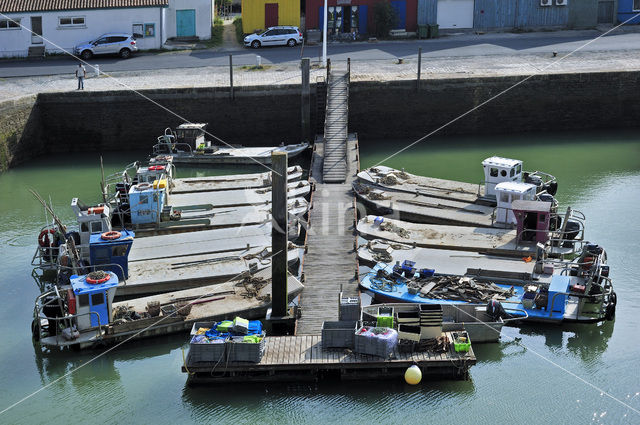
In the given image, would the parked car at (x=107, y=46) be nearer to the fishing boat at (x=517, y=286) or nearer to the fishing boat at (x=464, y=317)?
the fishing boat at (x=517, y=286)

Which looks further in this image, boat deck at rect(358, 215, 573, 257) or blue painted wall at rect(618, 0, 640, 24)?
blue painted wall at rect(618, 0, 640, 24)

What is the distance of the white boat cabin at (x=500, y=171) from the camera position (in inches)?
1118

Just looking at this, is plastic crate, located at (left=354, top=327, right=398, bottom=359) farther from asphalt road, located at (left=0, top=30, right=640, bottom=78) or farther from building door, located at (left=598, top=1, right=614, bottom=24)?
building door, located at (left=598, top=1, right=614, bottom=24)

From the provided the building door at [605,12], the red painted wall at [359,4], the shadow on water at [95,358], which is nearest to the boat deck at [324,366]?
the shadow on water at [95,358]

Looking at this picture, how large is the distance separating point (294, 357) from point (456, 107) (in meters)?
23.6

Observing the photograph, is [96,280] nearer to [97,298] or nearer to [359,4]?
[97,298]

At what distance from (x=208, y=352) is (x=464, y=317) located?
20.7ft

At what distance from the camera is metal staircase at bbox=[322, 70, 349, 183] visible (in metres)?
31.8

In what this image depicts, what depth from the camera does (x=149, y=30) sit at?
45656 millimetres

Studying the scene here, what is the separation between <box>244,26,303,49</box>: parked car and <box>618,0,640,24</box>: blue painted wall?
62.2ft

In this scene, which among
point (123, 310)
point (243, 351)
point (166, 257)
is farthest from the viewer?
point (166, 257)

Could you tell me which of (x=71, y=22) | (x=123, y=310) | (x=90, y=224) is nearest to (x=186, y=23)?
(x=71, y=22)

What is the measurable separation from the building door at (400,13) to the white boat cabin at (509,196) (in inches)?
935

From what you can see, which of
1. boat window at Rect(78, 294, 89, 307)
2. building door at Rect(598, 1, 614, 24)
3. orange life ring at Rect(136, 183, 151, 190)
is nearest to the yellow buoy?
boat window at Rect(78, 294, 89, 307)
